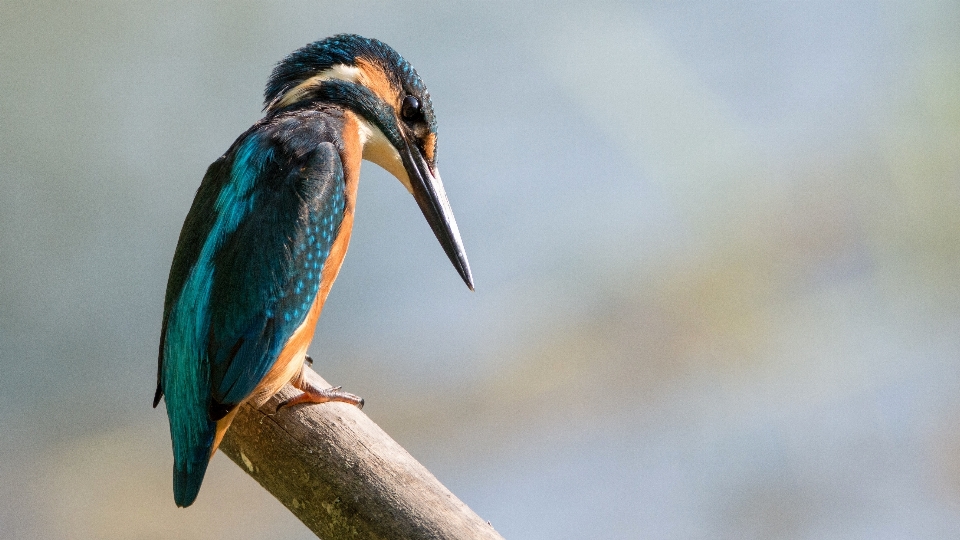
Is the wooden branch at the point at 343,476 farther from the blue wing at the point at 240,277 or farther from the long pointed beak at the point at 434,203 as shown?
the long pointed beak at the point at 434,203

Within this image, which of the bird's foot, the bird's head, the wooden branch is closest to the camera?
the wooden branch

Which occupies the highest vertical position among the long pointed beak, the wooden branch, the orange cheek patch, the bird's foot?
the orange cheek patch

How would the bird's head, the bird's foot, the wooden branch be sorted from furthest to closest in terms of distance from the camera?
the bird's head → the bird's foot → the wooden branch

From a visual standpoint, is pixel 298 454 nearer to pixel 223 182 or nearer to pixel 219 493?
pixel 223 182

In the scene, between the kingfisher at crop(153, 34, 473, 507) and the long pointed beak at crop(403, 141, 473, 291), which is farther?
the long pointed beak at crop(403, 141, 473, 291)

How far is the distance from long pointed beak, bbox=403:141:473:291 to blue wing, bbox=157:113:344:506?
0.23 m

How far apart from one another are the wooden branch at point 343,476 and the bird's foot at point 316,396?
16mm

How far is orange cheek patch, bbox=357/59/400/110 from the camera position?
183cm

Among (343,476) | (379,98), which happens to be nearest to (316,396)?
(343,476)

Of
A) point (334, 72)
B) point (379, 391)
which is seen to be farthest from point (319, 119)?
point (379, 391)

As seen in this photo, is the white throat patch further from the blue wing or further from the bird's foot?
the bird's foot

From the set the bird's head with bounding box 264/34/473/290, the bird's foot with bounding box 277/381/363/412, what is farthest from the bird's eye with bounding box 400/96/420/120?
the bird's foot with bounding box 277/381/363/412

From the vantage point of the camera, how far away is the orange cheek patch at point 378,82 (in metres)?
1.83

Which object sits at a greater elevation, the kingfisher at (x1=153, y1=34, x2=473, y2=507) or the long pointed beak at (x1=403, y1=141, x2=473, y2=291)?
the long pointed beak at (x1=403, y1=141, x2=473, y2=291)
